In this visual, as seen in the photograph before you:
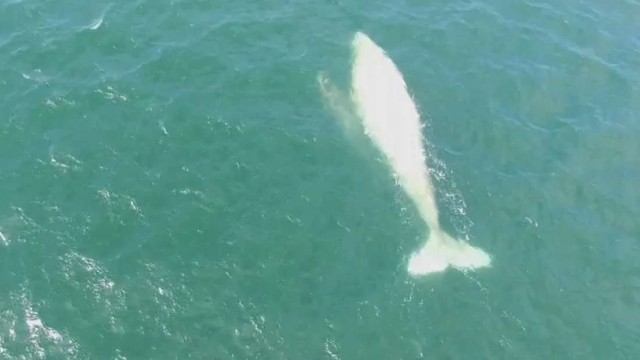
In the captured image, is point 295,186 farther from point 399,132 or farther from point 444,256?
point 444,256

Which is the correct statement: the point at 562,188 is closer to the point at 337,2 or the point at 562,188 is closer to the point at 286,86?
the point at 286,86

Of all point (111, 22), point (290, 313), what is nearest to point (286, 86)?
point (111, 22)

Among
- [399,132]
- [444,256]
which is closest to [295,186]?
[399,132]

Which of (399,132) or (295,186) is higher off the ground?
(399,132)

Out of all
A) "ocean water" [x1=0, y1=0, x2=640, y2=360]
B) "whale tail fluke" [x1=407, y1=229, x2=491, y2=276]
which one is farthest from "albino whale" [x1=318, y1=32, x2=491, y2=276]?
"ocean water" [x1=0, y1=0, x2=640, y2=360]

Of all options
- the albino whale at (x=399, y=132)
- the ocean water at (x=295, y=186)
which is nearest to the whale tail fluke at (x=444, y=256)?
the albino whale at (x=399, y=132)
